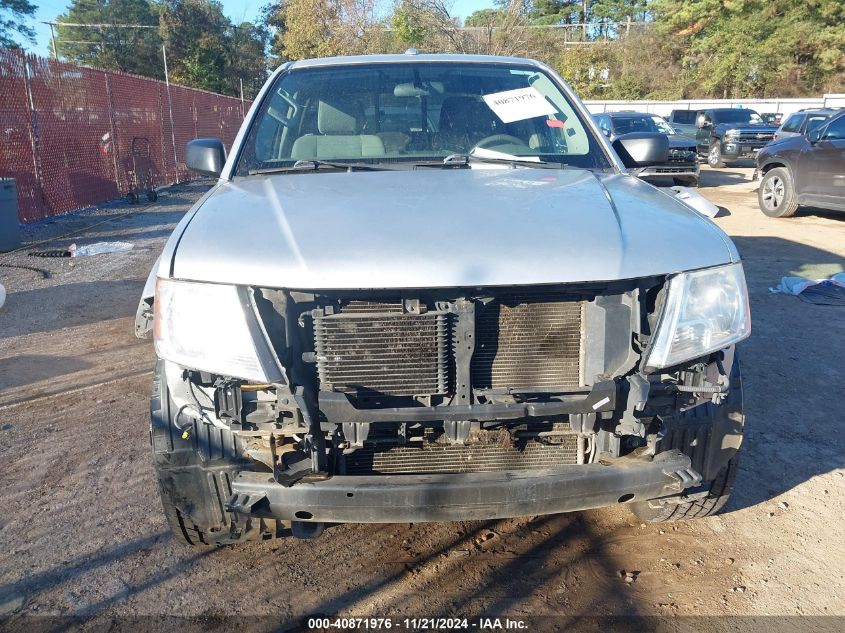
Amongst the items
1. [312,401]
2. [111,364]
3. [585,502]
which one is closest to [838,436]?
[585,502]

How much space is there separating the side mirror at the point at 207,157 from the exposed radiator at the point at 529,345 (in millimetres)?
1983

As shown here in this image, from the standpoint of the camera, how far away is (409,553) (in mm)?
2945

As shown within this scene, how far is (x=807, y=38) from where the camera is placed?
39.9 m

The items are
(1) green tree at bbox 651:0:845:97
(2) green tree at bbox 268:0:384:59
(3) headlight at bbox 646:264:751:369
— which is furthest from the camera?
(1) green tree at bbox 651:0:845:97

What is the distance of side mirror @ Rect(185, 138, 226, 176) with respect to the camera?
3625mm

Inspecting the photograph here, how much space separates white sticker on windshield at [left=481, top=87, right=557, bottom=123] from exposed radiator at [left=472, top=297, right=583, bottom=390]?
1.61 m

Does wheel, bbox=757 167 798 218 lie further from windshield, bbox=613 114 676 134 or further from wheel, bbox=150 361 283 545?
wheel, bbox=150 361 283 545

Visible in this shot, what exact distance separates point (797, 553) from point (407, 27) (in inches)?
916

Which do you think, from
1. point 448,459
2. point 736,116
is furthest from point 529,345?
point 736,116

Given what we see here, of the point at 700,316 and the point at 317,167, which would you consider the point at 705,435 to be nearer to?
the point at 700,316

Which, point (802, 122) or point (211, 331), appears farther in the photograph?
point (802, 122)

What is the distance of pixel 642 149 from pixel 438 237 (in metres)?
1.99

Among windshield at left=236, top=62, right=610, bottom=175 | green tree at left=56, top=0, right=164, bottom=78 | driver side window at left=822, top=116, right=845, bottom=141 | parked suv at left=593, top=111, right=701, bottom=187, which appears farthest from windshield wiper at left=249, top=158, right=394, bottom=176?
green tree at left=56, top=0, right=164, bottom=78

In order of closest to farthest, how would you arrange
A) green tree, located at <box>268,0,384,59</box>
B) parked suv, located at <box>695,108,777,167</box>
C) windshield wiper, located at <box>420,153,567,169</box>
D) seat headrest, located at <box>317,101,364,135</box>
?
windshield wiper, located at <box>420,153,567,169</box> < seat headrest, located at <box>317,101,364,135</box> < parked suv, located at <box>695,108,777,167</box> < green tree, located at <box>268,0,384,59</box>
